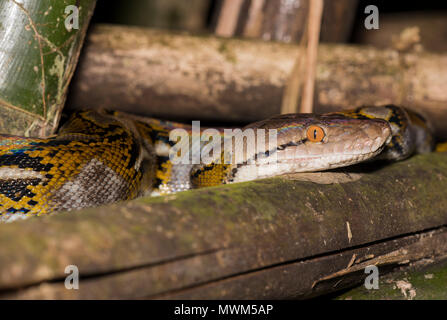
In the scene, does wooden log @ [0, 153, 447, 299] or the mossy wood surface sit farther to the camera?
the mossy wood surface

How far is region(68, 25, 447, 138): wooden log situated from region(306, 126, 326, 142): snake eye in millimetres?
1613

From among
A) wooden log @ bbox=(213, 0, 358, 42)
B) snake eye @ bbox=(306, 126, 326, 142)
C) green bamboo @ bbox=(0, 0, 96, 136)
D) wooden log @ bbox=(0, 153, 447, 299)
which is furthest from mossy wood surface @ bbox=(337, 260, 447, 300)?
wooden log @ bbox=(213, 0, 358, 42)

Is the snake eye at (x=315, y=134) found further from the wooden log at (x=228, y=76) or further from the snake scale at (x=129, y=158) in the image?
the wooden log at (x=228, y=76)

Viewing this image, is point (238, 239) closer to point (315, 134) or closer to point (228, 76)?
point (315, 134)

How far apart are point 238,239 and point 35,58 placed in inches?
78.9

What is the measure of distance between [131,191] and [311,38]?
2397 mm

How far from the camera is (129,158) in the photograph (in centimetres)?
293

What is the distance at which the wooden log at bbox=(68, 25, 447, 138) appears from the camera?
4191mm

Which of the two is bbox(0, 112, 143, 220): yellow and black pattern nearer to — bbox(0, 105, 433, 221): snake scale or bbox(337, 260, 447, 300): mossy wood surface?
bbox(0, 105, 433, 221): snake scale

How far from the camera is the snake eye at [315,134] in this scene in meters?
2.82

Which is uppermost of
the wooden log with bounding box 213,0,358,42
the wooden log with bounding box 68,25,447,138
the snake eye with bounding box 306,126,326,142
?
the wooden log with bounding box 213,0,358,42

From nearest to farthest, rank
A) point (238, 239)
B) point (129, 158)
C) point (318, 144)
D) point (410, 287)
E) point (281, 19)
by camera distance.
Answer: point (238, 239), point (410, 287), point (318, 144), point (129, 158), point (281, 19)

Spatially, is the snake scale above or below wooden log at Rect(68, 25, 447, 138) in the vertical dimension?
below

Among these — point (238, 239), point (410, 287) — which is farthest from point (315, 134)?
point (238, 239)
